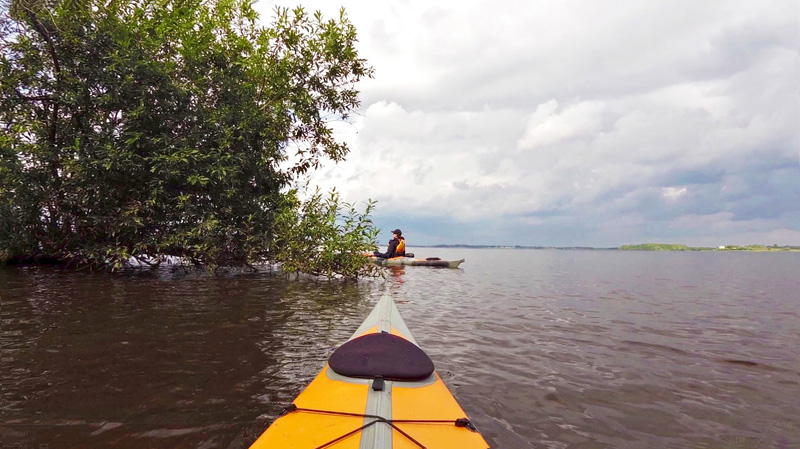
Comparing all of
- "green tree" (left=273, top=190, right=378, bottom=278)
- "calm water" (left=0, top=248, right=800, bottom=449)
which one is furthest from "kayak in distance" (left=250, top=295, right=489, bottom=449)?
"green tree" (left=273, top=190, right=378, bottom=278)

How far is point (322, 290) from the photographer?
46.6ft

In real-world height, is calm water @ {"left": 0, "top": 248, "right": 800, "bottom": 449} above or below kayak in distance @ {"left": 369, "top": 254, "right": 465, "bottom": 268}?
below

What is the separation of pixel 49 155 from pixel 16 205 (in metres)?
2.52

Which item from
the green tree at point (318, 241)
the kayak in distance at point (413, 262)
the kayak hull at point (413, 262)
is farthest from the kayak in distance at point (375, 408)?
the kayak hull at point (413, 262)

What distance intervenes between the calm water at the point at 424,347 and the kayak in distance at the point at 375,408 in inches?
31.9

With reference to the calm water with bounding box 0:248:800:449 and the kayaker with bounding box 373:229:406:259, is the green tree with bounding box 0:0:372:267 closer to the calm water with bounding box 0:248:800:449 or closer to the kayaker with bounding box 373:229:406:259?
the calm water with bounding box 0:248:800:449

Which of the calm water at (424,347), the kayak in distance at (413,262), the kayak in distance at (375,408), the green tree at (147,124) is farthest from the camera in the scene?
the kayak in distance at (413,262)

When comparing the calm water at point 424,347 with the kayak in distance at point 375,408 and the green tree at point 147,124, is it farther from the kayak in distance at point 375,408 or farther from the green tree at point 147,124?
the green tree at point 147,124

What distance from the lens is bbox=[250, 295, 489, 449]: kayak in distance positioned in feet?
9.95

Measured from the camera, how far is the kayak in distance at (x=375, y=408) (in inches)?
119

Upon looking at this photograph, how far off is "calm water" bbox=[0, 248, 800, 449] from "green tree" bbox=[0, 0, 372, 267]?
10.6 ft

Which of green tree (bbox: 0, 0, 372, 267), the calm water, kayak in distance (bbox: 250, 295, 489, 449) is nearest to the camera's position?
kayak in distance (bbox: 250, 295, 489, 449)

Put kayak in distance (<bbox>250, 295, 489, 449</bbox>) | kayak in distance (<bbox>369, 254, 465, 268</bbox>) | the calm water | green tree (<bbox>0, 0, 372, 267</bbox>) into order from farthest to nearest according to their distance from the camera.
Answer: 1. kayak in distance (<bbox>369, 254, 465, 268</bbox>)
2. green tree (<bbox>0, 0, 372, 267</bbox>)
3. the calm water
4. kayak in distance (<bbox>250, 295, 489, 449</bbox>)

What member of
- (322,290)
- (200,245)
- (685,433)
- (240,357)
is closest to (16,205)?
(200,245)
